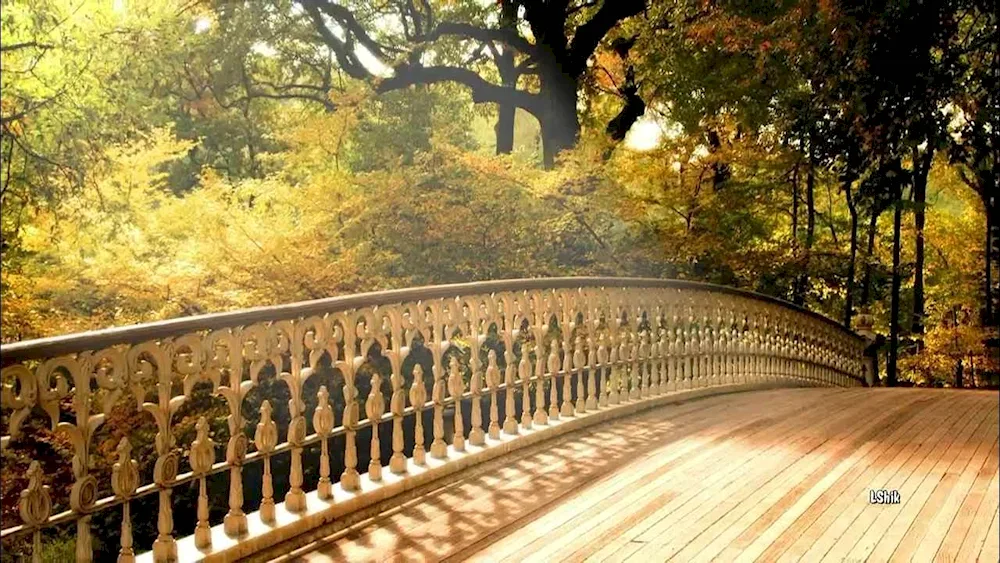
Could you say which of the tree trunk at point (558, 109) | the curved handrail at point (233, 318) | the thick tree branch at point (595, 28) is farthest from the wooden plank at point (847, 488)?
the thick tree branch at point (595, 28)

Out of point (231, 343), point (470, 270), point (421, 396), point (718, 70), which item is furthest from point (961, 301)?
point (231, 343)

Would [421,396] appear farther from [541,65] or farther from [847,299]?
[847,299]

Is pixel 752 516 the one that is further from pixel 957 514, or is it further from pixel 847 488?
pixel 957 514

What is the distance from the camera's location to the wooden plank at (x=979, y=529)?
254 cm

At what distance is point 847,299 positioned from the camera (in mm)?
14898

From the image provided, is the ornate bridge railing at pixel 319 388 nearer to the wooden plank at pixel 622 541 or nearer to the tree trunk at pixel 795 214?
the wooden plank at pixel 622 541

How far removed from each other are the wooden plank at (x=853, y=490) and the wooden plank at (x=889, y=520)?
0.07 meters

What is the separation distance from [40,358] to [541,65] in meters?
10.8

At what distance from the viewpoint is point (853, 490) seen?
10.9 ft

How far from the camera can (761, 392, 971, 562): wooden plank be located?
2666 mm

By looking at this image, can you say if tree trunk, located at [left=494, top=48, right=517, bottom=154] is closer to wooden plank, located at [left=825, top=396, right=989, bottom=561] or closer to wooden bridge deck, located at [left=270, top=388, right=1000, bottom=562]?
wooden bridge deck, located at [left=270, top=388, right=1000, bottom=562]

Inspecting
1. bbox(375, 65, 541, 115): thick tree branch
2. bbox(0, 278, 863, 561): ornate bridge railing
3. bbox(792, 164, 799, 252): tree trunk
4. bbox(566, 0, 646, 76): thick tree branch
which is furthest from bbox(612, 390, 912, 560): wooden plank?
bbox(375, 65, 541, 115): thick tree branch

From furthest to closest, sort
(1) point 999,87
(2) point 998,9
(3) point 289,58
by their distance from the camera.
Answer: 1. (3) point 289,58
2. (1) point 999,87
3. (2) point 998,9

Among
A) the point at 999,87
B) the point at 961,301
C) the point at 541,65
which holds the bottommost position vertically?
the point at 961,301
